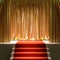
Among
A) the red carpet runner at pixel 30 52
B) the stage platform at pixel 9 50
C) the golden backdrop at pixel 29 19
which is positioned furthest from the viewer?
the golden backdrop at pixel 29 19

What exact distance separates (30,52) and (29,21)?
3310mm

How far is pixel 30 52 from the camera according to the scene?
765cm

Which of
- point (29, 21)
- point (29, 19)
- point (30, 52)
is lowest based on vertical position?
point (30, 52)

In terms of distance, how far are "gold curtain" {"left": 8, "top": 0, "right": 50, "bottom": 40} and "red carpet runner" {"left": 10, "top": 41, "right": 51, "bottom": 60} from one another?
2.49 metres

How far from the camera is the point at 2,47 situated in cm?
759

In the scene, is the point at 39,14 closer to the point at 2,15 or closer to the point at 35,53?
the point at 2,15

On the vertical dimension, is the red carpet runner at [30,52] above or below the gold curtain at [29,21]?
below

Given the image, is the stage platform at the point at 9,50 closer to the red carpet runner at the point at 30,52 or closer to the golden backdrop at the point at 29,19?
the red carpet runner at the point at 30,52

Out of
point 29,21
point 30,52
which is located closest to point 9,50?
point 30,52

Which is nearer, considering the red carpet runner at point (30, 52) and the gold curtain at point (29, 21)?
the red carpet runner at point (30, 52)

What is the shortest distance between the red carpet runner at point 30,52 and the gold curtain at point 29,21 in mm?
2492

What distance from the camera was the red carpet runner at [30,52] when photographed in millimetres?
7291

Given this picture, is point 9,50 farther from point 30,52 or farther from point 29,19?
point 29,19

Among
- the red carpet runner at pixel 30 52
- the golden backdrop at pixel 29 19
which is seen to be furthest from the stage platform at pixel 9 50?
the golden backdrop at pixel 29 19
